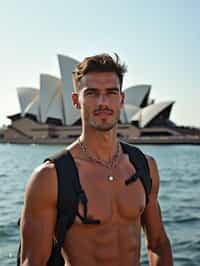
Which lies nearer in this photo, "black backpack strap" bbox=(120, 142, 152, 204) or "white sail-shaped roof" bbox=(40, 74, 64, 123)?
"black backpack strap" bbox=(120, 142, 152, 204)

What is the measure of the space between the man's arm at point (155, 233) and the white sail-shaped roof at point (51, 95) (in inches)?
1962

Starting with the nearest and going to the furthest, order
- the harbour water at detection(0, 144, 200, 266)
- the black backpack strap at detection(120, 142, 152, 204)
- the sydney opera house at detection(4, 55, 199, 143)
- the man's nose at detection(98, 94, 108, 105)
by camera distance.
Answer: the man's nose at detection(98, 94, 108, 105)
the black backpack strap at detection(120, 142, 152, 204)
the harbour water at detection(0, 144, 200, 266)
the sydney opera house at detection(4, 55, 199, 143)

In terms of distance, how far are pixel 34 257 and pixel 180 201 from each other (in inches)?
318

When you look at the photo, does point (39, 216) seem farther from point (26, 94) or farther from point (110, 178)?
point (26, 94)

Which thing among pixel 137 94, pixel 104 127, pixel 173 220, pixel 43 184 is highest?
pixel 104 127

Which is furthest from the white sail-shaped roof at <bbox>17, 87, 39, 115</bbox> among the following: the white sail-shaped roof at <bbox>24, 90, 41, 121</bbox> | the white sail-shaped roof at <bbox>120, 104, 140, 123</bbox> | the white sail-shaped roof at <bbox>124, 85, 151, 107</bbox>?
the white sail-shaped roof at <bbox>124, 85, 151, 107</bbox>

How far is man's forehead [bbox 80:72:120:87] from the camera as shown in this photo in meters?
1.76

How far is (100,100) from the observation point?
1748mm

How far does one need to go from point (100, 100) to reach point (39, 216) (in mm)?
503

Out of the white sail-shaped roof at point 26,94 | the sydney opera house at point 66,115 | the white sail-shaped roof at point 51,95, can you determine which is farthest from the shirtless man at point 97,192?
the white sail-shaped roof at point 26,94

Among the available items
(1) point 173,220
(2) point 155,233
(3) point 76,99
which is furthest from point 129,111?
(3) point 76,99

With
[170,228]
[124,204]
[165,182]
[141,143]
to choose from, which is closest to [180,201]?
[170,228]

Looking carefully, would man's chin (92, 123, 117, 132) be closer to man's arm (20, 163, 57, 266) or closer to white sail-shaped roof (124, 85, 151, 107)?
man's arm (20, 163, 57, 266)

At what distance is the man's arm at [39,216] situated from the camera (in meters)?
1.60
